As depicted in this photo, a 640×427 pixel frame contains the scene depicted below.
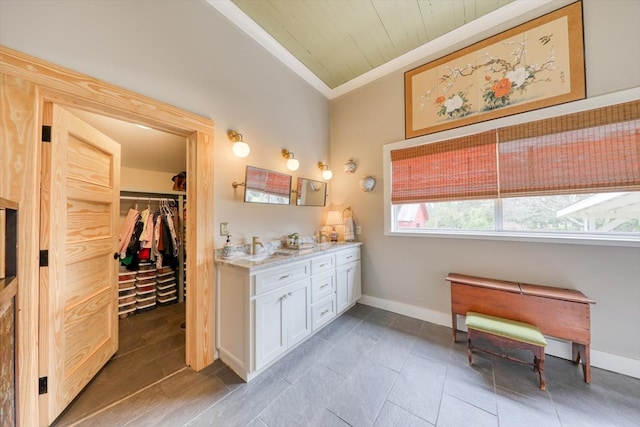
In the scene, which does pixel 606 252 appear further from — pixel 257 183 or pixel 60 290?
pixel 60 290

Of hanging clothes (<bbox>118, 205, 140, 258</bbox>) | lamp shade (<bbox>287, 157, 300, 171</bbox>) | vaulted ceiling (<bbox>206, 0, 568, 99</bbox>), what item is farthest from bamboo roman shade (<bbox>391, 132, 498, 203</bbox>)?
hanging clothes (<bbox>118, 205, 140, 258</bbox>)

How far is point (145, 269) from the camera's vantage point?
2928 millimetres

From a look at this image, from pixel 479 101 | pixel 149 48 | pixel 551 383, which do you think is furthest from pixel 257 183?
pixel 551 383

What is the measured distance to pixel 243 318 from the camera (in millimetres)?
1701

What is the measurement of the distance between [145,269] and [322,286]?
2.49 meters

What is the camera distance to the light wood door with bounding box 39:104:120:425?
1.29 metres

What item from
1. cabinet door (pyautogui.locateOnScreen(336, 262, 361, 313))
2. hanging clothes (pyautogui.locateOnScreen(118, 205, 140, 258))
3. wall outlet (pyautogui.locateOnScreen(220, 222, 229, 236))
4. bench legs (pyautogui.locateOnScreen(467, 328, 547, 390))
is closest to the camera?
bench legs (pyautogui.locateOnScreen(467, 328, 547, 390))

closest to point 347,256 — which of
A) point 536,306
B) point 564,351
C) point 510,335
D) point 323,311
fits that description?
point 323,311

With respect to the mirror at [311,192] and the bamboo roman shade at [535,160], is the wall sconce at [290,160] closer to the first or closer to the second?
the mirror at [311,192]

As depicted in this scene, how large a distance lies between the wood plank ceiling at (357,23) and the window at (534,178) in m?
1.21

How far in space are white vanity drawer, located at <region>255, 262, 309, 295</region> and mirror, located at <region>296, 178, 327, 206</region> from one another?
39.9 inches

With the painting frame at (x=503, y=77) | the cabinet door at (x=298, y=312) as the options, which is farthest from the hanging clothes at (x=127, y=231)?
the painting frame at (x=503, y=77)

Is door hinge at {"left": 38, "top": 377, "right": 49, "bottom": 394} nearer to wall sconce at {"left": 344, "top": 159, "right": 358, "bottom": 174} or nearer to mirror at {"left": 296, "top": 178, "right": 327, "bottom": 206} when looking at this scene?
mirror at {"left": 296, "top": 178, "right": 327, "bottom": 206}

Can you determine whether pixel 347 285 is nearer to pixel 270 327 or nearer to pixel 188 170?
pixel 270 327
